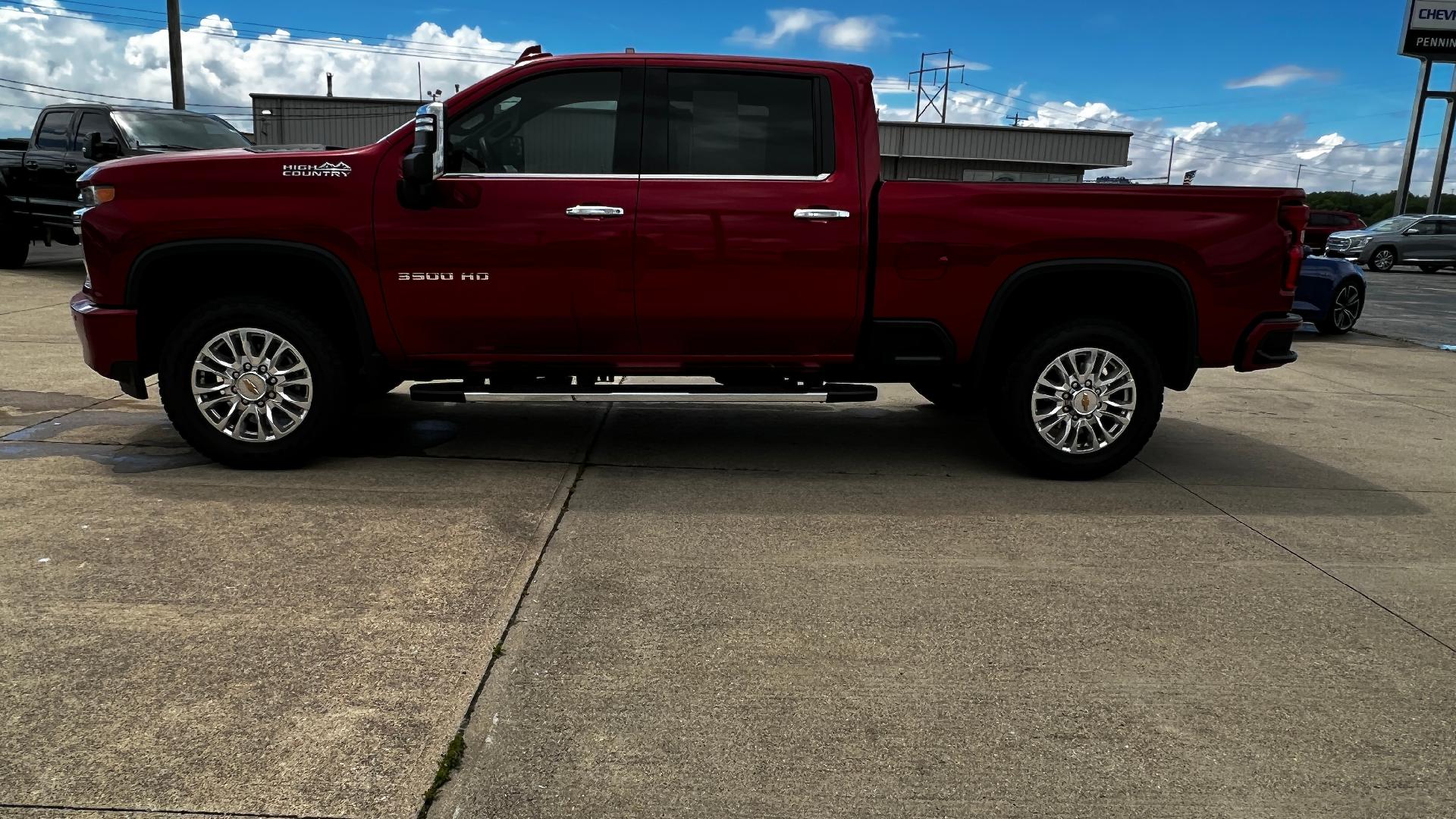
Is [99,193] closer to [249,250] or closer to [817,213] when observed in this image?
[249,250]

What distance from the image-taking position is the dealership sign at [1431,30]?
33969 millimetres

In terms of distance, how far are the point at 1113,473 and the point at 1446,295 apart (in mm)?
19160

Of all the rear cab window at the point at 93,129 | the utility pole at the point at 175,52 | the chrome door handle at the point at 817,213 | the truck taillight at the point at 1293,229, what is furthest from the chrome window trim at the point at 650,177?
the utility pole at the point at 175,52

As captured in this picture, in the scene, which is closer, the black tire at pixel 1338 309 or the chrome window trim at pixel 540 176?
the chrome window trim at pixel 540 176

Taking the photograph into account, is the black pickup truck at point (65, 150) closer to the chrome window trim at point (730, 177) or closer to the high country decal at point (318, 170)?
the high country decal at point (318, 170)

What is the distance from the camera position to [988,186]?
5113mm

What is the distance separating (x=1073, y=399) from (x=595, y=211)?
2642 mm

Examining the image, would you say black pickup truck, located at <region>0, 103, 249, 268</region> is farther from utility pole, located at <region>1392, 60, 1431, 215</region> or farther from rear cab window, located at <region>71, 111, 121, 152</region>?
utility pole, located at <region>1392, 60, 1431, 215</region>

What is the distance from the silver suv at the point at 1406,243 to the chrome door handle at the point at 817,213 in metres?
28.0

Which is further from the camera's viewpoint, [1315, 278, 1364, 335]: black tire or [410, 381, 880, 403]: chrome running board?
[1315, 278, 1364, 335]: black tire

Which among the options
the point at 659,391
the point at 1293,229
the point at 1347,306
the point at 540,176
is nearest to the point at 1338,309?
the point at 1347,306

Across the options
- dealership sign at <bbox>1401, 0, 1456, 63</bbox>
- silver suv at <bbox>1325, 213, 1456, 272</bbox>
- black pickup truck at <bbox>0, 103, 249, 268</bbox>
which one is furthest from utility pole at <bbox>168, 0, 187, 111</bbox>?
dealership sign at <bbox>1401, 0, 1456, 63</bbox>

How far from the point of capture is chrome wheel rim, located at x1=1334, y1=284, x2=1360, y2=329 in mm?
12977

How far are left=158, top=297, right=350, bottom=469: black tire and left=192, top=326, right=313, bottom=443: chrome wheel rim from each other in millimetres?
24
